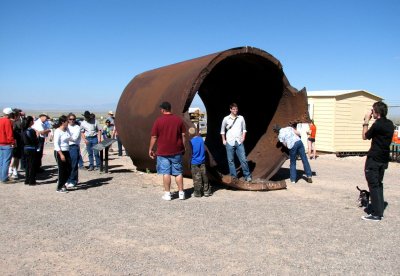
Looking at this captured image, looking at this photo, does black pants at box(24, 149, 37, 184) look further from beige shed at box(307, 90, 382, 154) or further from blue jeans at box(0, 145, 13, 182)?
beige shed at box(307, 90, 382, 154)

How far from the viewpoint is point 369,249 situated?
4.66 meters

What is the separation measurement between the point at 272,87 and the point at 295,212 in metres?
→ 4.20

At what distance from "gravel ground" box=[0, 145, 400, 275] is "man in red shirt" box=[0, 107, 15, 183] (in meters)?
0.51

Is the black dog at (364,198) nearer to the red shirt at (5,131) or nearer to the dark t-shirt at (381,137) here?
the dark t-shirt at (381,137)

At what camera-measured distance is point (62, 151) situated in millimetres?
7570

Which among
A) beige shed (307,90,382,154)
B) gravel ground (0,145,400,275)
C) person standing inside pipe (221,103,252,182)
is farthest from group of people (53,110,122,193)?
beige shed (307,90,382,154)

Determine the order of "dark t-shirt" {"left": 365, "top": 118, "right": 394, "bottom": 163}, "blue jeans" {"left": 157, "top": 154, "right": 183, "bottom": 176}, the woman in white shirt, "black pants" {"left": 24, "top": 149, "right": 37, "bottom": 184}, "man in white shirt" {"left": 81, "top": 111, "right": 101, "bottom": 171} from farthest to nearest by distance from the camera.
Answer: "man in white shirt" {"left": 81, "top": 111, "right": 101, "bottom": 171}
"black pants" {"left": 24, "top": 149, "right": 37, "bottom": 184}
the woman in white shirt
"blue jeans" {"left": 157, "top": 154, "right": 183, "bottom": 176}
"dark t-shirt" {"left": 365, "top": 118, "right": 394, "bottom": 163}

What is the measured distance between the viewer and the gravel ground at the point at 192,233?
13.6 ft

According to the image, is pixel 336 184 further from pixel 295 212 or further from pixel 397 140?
pixel 397 140

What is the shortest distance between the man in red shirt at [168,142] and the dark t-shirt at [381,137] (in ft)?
9.80

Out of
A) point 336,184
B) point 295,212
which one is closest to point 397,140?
point 336,184

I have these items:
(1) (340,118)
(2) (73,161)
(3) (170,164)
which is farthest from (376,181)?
(1) (340,118)

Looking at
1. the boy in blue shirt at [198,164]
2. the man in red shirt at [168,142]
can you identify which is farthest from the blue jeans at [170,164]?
the boy in blue shirt at [198,164]

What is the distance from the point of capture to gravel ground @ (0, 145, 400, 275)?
13.6ft
